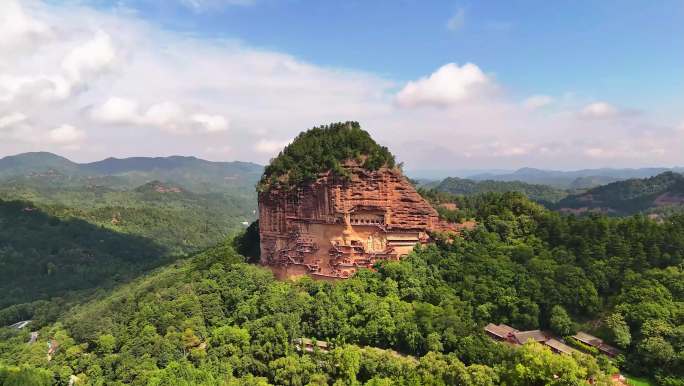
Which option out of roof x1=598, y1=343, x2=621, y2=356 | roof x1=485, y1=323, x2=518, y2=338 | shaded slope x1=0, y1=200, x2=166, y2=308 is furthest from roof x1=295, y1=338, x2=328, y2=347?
shaded slope x1=0, y1=200, x2=166, y2=308

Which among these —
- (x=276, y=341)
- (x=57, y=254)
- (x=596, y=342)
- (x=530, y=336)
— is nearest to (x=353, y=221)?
(x=276, y=341)

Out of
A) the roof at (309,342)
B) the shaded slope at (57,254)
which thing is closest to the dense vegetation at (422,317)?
the roof at (309,342)

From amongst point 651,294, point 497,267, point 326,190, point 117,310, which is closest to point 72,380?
point 117,310

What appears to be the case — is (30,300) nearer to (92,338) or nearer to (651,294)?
(92,338)

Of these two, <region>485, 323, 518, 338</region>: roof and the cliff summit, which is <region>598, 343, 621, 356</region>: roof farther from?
the cliff summit

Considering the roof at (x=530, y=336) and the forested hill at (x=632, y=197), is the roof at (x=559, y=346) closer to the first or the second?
the roof at (x=530, y=336)

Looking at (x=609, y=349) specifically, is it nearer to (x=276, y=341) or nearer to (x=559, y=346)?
(x=559, y=346)

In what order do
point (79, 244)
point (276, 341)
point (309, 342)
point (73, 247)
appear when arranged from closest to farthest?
point (276, 341)
point (309, 342)
point (73, 247)
point (79, 244)
